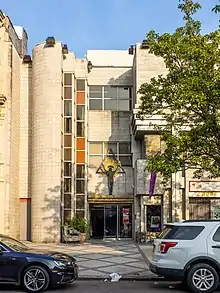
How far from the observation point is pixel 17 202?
96.5 ft

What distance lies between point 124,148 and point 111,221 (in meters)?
4.43

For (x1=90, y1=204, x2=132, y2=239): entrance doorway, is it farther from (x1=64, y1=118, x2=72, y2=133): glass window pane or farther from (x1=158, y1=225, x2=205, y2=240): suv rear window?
(x1=158, y1=225, x2=205, y2=240): suv rear window

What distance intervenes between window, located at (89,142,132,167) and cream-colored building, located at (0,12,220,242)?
6 cm

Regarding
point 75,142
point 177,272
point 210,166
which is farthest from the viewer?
point 75,142

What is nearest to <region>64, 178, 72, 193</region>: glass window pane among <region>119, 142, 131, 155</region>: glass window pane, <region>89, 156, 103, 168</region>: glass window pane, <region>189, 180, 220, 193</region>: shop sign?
<region>89, 156, 103, 168</region>: glass window pane

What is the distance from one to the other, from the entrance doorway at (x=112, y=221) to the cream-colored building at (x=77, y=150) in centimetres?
6

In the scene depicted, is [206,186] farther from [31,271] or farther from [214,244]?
[31,271]

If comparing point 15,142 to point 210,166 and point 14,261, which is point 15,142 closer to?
point 210,166

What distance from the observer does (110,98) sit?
3222 cm

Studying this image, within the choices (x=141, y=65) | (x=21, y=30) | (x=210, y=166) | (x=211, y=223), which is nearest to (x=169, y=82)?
(x=210, y=166)

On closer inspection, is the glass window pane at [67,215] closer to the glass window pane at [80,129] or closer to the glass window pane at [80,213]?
the glass window pane at [80,213]

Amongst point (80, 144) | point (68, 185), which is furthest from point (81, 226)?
point (80, 144)

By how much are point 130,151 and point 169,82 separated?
44.0ft

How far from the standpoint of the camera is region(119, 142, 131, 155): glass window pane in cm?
3150
